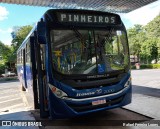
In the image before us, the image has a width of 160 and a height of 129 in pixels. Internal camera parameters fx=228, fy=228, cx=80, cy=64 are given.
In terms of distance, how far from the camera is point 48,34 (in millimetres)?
6070

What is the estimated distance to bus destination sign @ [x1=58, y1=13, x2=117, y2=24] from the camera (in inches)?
250

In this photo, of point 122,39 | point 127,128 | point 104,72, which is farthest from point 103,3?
point 127,128

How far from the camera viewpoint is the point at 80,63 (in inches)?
247

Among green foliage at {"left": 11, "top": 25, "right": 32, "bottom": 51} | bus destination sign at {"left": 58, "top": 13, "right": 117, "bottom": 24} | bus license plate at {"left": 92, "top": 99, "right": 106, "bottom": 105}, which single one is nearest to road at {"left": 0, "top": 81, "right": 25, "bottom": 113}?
bus license plate at {"left": 92, "top": 99, "right": 106, "bottom": 105}

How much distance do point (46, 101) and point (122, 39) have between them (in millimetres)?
2980

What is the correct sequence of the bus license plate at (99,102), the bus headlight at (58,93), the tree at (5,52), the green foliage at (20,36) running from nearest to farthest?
the bus headlight at (58,93), the bus license plate at (99,102), the green foliage at (20,36), the tree at (5,52)

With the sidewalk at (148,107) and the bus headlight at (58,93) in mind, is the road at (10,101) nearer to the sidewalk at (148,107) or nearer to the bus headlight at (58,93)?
the bus headlight at (58,93)

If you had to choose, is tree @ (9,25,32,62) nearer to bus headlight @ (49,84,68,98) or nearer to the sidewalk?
the sidewalk

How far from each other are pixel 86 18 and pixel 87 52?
1.03 meters

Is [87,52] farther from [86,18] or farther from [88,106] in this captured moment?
[88,106]

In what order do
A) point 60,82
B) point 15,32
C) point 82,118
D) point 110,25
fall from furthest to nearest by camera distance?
point 15,32 < point 82,118 < point 110,25 < point 60,82

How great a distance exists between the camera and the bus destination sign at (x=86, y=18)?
6353 mm

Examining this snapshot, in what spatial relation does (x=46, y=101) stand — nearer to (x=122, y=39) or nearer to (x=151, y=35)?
(x=122, y=39)

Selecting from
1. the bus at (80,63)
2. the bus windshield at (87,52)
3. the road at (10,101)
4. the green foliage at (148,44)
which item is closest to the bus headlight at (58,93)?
the bus at (80,63)
